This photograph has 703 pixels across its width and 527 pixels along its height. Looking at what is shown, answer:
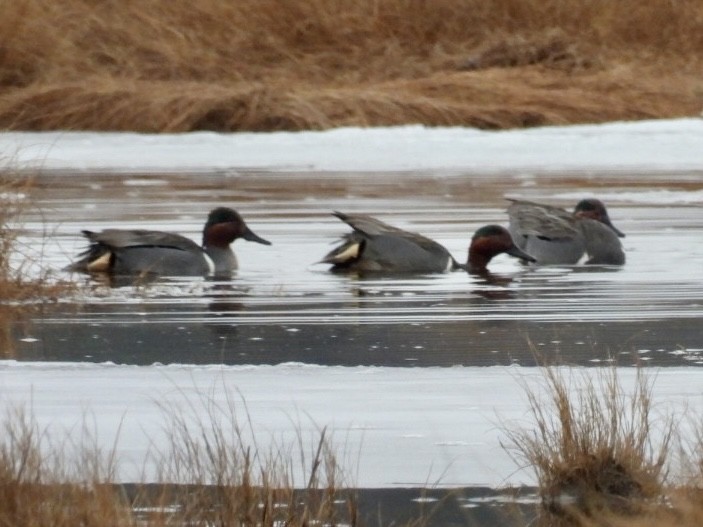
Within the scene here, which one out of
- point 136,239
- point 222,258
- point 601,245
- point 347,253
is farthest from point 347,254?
point 601,245

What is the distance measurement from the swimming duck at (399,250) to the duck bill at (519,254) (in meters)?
0.07

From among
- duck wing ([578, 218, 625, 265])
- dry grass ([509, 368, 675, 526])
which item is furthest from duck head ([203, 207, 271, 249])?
dry grass ([509, 368, 675, 526])

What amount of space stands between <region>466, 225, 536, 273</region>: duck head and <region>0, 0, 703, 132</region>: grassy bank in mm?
12308

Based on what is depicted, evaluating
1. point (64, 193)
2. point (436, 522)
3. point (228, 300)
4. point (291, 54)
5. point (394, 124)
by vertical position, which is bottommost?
point (436, 522)

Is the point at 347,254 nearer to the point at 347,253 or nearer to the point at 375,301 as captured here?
the point at 347,253

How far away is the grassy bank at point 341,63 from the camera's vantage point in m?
24.3

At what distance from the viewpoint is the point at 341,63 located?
2858cm

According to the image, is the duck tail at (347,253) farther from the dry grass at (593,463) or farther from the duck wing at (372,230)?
the dry grass at (593,463)

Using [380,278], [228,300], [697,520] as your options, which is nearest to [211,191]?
[380,278]

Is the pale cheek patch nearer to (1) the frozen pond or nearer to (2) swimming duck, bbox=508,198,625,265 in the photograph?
(1) the frozen pond

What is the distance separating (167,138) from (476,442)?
18273mm

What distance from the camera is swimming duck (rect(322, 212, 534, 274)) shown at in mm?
11148

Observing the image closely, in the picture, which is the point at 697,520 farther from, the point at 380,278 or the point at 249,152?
the point at 249,152

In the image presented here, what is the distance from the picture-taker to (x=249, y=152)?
2289cm
